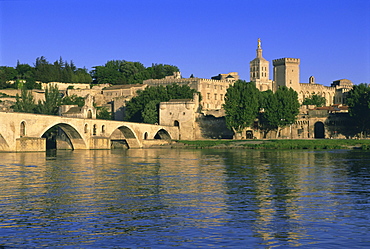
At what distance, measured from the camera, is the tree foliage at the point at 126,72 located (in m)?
136

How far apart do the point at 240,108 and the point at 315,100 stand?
44545 mm

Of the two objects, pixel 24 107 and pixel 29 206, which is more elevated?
pixel 24 107

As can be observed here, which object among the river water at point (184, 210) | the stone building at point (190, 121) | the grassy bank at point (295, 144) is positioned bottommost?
the river water at point (184, 210)

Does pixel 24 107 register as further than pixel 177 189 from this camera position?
Yes

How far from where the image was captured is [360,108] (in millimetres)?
Result: 85812

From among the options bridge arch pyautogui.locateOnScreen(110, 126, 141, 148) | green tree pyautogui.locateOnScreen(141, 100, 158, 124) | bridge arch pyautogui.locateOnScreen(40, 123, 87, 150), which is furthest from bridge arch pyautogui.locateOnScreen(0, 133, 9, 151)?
green tree pyautogui.locateOnScreen(141, 100, 158, 124)

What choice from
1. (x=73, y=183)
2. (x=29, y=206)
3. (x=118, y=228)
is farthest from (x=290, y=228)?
(x=73, y=183)

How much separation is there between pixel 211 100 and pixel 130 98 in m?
17.1

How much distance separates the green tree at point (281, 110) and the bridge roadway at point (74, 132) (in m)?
15.6

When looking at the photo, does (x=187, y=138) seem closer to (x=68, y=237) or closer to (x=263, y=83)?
(x=263, y=83)

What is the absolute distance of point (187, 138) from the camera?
9275cm

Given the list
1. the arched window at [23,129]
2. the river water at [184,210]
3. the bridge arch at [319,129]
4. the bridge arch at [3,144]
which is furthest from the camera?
the bridge arch at [319,129]

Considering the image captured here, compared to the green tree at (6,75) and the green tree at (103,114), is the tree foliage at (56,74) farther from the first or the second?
the green tree at (103,114)

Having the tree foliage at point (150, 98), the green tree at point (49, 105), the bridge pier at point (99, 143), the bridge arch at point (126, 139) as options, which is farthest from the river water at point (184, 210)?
the tree foliage at point (150, 98)
